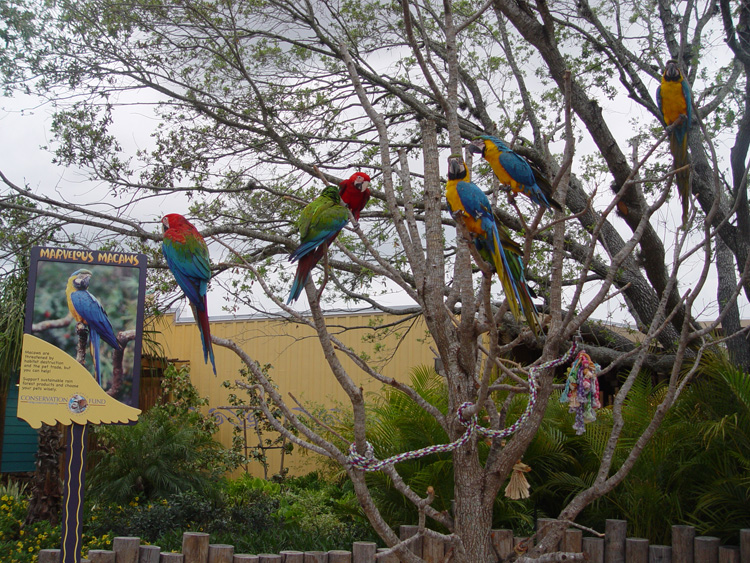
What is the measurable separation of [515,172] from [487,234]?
1.41ft

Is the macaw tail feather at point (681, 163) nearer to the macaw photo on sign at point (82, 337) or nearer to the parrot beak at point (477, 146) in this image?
the parrot beak at point (477, 146)

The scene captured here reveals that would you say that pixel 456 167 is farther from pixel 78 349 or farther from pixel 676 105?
pixel 78 349

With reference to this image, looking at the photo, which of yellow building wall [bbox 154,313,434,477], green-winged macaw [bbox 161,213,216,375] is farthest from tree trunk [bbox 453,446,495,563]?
yellow building wall [bbox 154,313,434,477]

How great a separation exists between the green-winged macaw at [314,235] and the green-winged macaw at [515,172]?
0.69 m

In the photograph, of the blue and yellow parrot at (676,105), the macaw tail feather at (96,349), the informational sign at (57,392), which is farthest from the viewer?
the macaw tail feather at (96,349)

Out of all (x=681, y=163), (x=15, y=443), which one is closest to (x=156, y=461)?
(x=15, y=443)

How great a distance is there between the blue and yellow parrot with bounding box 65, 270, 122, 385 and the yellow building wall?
409 centimetres

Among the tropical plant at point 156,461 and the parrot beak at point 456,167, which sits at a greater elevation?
the parrot beak at point 456,167

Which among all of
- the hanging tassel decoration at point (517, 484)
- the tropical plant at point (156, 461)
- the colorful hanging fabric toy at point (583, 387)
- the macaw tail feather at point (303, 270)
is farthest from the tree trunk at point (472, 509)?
the tropical plant at point (156, 461)

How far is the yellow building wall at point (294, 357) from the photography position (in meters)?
8.04

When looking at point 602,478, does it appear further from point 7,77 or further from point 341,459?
point 7,77

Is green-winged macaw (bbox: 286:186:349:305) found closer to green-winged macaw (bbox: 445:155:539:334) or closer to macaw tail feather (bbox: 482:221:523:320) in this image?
green-winged macaw (bbox: 445:155:539:334)

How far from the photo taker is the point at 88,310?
11.8 ft

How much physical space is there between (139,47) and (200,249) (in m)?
3.77
